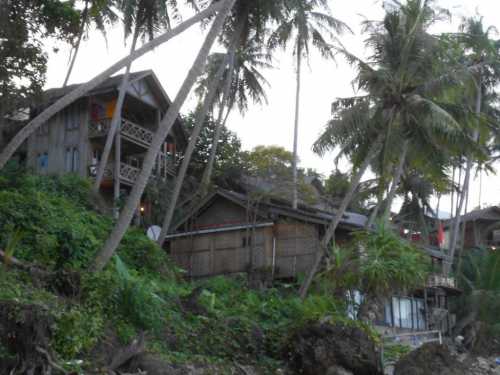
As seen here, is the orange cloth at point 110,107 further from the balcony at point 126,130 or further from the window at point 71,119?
the window at point 71,119

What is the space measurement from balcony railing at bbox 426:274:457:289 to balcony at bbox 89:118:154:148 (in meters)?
13.1

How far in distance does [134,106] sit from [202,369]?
2063cm

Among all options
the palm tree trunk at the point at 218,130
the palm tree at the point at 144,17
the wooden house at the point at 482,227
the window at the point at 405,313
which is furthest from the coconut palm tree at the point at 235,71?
the wooden house at the point at 482,227

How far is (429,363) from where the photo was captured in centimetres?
1423

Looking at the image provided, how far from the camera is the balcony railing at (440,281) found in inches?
1021

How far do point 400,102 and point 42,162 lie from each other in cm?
1700

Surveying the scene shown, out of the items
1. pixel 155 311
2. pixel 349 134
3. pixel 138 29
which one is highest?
pixel 138 29

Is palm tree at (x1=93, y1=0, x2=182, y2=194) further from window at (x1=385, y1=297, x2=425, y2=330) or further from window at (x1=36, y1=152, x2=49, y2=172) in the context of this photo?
window at (x1=385, y1=297, x2=425, y2=330)

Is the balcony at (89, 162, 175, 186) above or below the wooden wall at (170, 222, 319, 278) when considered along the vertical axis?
above

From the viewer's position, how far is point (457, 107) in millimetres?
21703

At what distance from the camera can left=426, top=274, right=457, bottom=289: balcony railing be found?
85.1ft

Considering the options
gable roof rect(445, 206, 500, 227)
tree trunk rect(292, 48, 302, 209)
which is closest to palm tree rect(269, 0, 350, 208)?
tree trunk rect(292, 48, 302, 209)

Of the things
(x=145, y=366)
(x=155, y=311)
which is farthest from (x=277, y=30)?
(x=145, y=366)

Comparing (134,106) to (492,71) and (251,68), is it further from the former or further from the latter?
(492,71)
